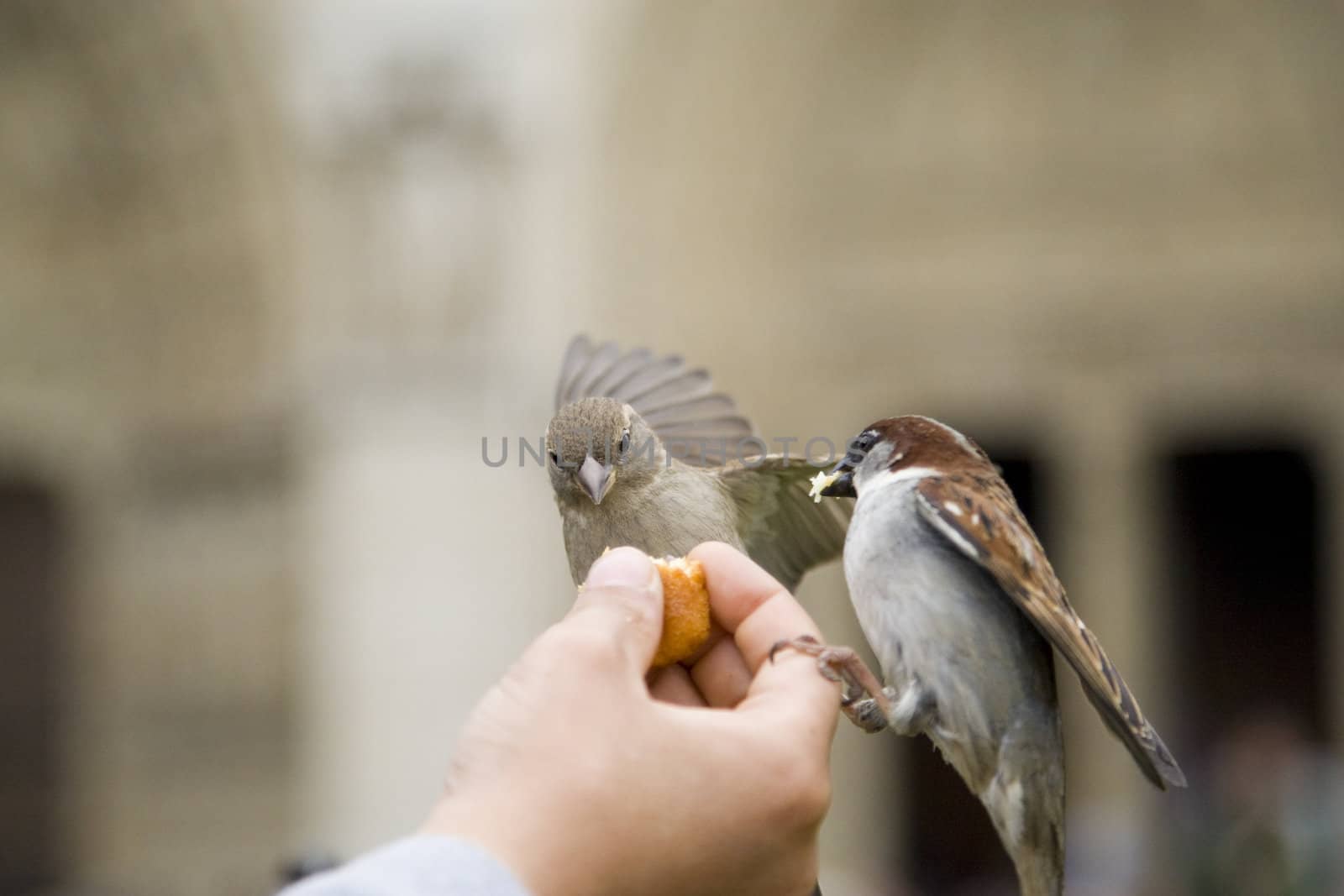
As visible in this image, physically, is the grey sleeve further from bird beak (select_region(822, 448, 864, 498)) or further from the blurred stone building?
the blurred stone building

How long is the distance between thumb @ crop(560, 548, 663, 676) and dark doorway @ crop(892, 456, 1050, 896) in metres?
5.22

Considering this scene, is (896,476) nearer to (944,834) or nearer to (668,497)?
(668,497)

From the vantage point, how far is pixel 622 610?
59.9 inches

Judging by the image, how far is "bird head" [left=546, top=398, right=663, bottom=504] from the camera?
8.16 ft

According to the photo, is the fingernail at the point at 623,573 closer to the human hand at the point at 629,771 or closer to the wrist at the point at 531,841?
the human hand at the point at 629,771

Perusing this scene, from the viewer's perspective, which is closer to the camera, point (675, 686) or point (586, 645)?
point (586, 645)

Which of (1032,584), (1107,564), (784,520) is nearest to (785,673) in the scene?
(1032,584)

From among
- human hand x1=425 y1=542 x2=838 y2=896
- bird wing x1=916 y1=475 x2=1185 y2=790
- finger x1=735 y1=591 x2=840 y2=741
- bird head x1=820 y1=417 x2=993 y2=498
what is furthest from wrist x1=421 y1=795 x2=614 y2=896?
bird head x1=820 y1=417 x2=993 y2=498

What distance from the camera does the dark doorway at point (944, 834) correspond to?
6684 millimetres

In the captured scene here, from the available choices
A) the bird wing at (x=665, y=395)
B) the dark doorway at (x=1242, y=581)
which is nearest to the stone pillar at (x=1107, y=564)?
the dark doorway at (x=1242, y=581)

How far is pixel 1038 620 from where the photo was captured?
1.77 meters

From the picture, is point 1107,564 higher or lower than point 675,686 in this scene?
lower

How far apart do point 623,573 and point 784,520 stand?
1176 millimetres

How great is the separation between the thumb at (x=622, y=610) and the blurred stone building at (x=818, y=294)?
14.5ft
